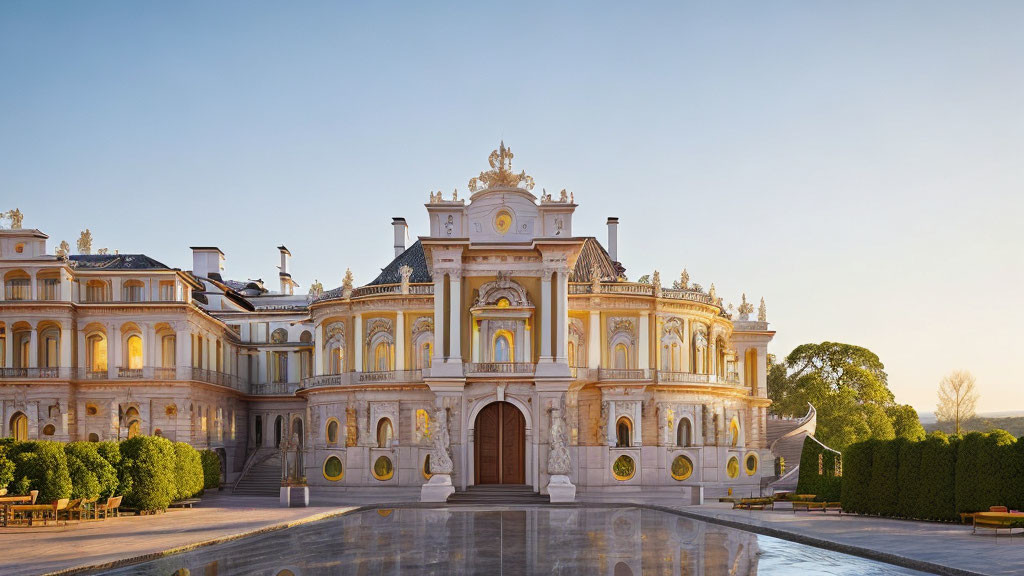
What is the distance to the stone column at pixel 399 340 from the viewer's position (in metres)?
52.2

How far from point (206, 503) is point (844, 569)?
32.8 metres

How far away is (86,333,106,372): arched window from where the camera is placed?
57.6 meters

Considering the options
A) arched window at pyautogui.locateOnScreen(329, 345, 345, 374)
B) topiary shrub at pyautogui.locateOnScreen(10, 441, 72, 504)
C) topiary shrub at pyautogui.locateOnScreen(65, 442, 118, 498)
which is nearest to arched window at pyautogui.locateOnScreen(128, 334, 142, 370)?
arched window at pyautogui.locateOnScreen(329, 345, 345, 374)

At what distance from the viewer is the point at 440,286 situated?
45.5 metres

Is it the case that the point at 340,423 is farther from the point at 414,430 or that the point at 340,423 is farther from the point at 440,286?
the point at 440,286

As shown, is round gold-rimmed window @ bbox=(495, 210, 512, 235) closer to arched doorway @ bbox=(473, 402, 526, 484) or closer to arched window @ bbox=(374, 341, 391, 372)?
arched doorway @ bbox=(473, 402, 526, 484)

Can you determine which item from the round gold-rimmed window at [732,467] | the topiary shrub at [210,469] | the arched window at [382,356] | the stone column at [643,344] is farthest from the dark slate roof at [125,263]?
the round gold-rimmed window at [732,467]

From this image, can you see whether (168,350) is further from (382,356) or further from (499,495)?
(499,495)

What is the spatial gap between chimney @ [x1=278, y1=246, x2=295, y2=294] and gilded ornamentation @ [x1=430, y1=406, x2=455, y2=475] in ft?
136

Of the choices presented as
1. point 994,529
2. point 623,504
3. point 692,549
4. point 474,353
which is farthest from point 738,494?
point 692,549

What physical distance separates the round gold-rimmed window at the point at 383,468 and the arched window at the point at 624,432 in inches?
470

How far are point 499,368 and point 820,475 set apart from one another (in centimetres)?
1465

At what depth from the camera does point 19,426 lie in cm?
5559

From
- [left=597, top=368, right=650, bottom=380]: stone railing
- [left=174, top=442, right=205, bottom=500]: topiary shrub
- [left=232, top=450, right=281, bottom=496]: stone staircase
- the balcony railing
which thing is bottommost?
[left=232, top=450, right=281, bottom=496]: stone staircase
